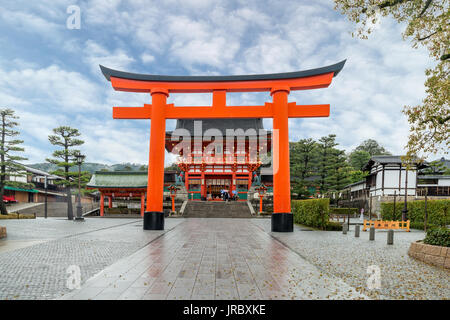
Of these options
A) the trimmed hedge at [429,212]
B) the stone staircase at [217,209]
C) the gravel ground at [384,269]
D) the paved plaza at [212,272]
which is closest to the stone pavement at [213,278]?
Answer: the paved plaza at [212,272]

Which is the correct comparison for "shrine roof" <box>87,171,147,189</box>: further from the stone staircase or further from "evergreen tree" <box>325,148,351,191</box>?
"evergreen tree" <box>325,148,351,191</box>

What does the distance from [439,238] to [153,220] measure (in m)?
10.4

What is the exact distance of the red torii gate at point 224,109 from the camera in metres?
12.3

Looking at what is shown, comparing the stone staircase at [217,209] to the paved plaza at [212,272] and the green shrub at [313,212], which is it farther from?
the paved plaza at [212,272]

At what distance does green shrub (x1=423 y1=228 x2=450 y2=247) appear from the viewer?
6.51m

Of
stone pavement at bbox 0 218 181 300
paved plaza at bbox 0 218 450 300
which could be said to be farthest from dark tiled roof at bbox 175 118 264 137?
paved plaza at bbox 0 218 450 300

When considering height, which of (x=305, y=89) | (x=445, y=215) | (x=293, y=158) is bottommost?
(x=445, y=215)

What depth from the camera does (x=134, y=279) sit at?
4.79 m

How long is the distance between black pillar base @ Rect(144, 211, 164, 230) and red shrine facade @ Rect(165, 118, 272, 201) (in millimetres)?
15421
